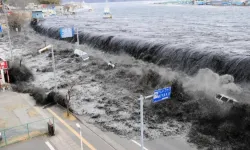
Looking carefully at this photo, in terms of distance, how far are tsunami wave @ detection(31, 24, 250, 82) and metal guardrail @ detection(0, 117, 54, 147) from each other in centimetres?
2048

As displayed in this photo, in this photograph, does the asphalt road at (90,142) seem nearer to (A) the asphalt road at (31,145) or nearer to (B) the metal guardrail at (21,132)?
(A) the asphalt road at (31,145)

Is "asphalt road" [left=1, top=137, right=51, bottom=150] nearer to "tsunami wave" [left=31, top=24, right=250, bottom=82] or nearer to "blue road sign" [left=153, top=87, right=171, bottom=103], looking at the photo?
"blue road sign" [left=153, top=87, right=171, bottom=103]

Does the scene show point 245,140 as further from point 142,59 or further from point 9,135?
point 142,59

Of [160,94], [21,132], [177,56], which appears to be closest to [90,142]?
[21,132]

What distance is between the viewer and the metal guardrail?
18.3m

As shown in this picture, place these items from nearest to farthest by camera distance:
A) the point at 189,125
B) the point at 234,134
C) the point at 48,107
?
the point at 234,134
the point at 189,125
the point at 48,107

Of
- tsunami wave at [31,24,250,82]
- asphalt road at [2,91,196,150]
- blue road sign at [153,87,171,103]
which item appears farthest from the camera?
tsunami wave at [31,24,250,82]

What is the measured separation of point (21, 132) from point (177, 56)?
80.6 ft

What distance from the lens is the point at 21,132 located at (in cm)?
1923

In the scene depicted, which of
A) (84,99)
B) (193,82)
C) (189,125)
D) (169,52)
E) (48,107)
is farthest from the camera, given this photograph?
(169,52)

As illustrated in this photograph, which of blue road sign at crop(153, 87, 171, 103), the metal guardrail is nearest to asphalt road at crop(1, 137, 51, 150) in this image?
the metal guardrail

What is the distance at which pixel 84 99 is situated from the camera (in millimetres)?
27719

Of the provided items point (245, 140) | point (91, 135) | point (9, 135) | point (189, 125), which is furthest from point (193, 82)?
point (9, 135)

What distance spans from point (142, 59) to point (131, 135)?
902 inches
